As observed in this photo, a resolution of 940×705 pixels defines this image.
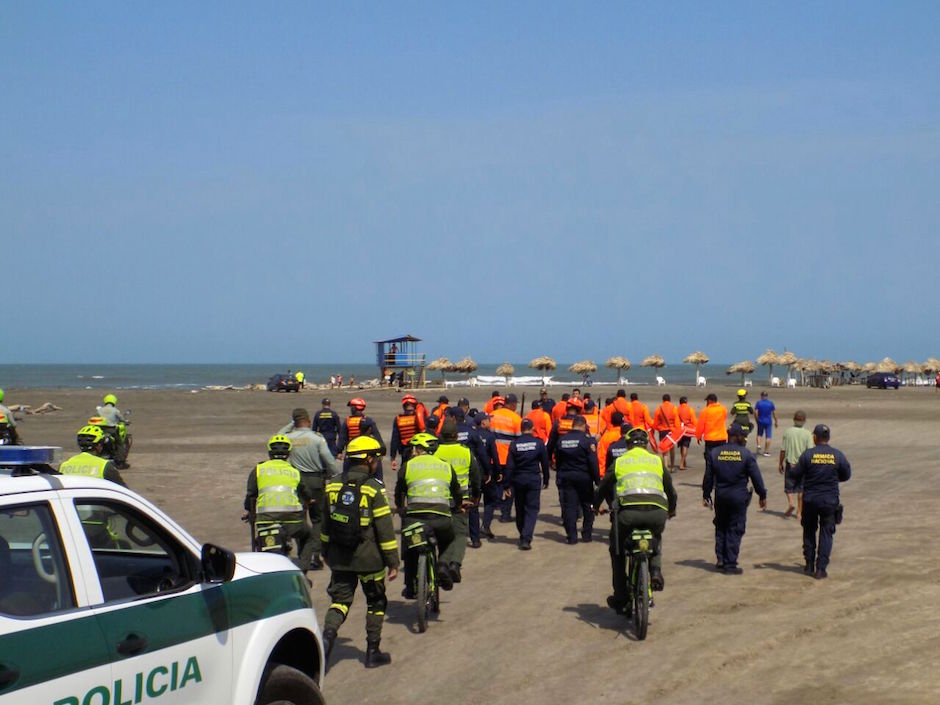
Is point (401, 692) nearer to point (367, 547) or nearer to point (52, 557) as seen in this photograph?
point (367, 547)

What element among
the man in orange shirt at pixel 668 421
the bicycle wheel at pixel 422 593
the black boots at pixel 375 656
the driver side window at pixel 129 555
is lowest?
the black boots at pixel 375 656

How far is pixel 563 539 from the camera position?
14867 mm

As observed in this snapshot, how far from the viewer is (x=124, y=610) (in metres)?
4.40

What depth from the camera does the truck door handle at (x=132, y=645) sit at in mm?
4297

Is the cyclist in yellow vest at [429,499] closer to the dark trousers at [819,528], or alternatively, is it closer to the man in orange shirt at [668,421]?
the dark trousers at [819,528]

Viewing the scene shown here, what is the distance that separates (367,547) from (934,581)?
6.61 metres

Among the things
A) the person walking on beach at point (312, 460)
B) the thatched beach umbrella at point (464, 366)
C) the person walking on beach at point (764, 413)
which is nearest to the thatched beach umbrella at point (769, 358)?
the thatched beach umbrella at point (464, 366)

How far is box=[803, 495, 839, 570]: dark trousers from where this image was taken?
11633 millimetres

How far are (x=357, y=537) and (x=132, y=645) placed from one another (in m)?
3.91

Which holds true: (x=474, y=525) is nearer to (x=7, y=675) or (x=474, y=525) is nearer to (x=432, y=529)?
(x=432, y=529)

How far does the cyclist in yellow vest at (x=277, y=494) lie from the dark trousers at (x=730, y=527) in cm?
493

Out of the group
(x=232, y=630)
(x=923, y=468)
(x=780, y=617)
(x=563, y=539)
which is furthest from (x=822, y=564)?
(x=923, y=468)

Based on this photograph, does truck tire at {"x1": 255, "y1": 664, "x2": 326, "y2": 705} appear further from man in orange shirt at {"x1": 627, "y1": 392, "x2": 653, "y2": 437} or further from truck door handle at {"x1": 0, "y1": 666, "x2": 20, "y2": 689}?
man in orange shirt at {"x1": 627, "y1": 392, "x2": 653, "y2": 437}

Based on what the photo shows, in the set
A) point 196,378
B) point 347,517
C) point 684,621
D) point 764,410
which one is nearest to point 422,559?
point 347,517
